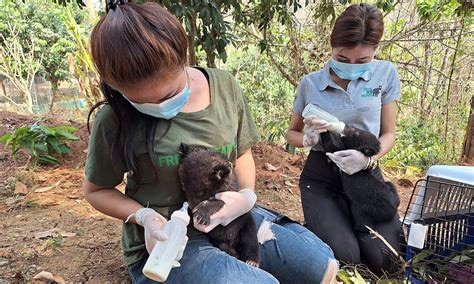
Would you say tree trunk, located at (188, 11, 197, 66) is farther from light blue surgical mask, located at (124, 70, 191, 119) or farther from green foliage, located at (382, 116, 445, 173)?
green foliage, located at (382, 116, 445, 173)

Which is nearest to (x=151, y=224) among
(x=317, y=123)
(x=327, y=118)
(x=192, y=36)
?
(x=317, y=123)

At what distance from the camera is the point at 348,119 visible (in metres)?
2.30

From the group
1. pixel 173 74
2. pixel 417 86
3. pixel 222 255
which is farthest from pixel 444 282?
pixel 417 86

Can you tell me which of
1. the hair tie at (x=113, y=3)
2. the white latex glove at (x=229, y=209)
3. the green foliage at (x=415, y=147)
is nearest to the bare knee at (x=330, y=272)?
the white latex glove at (x=229, y=209)

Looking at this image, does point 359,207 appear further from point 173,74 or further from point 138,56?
point 138,56

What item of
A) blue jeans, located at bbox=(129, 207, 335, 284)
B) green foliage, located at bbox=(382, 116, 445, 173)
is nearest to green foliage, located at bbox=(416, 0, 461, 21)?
green foliage, located at bbox=(382, 116, 445, 173)

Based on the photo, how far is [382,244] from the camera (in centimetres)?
218

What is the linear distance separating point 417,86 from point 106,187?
5172mm

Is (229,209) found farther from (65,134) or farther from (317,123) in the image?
(65,134)

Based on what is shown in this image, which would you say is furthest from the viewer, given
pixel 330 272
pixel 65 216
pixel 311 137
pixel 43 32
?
pixel 43 32

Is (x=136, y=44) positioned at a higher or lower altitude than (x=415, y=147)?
higher

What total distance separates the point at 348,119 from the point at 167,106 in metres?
1.21

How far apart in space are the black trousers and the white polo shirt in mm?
269

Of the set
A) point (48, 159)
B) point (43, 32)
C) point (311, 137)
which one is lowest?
point (48, 159)
